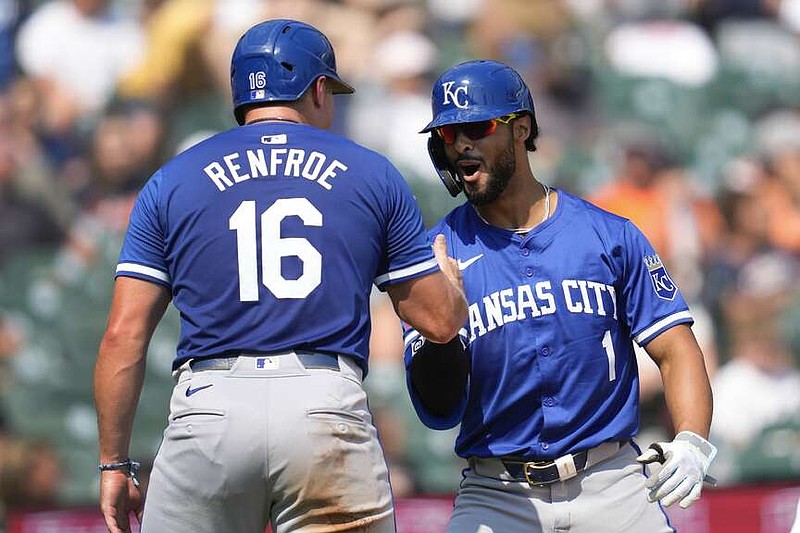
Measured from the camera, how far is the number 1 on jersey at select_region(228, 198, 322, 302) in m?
3.28

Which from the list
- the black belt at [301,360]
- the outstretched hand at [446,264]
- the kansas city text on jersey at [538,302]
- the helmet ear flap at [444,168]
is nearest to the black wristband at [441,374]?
the kansas city text on jersey at [538,302]

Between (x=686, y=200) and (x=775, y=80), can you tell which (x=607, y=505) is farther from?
(x=775, y=80)

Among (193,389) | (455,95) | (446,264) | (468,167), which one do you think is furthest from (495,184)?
(193,389)

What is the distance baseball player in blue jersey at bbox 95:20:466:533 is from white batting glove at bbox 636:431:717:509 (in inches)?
26.9

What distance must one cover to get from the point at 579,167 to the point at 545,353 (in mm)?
4757

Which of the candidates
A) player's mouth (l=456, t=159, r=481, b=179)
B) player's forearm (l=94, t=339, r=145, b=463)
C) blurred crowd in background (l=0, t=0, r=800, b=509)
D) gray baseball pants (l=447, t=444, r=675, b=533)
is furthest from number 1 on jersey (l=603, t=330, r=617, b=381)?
blurred crowd in background (l=0, t=0, r=800, b=509)

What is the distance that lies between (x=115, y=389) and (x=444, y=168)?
1414mm

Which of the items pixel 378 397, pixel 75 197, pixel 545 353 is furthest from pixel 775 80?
pixel 545 353

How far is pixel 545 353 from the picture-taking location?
4.00 meters

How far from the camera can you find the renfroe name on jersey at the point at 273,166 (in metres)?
3.36

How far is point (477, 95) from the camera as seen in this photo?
4152mm

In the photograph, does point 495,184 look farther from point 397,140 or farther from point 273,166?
point 397,140

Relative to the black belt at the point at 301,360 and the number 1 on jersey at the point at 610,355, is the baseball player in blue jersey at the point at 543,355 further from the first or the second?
the black belt at the point at 301,360

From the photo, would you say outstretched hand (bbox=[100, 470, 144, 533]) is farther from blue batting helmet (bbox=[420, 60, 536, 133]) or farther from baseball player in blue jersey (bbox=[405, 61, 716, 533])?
blue batting helmet (bbox=[420, 60, 536, 133])
